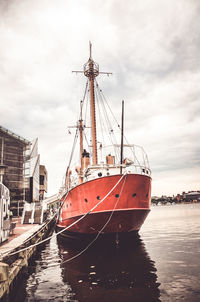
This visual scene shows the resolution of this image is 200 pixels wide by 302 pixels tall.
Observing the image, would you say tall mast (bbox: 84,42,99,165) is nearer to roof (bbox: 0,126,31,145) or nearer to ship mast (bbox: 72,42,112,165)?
ship mast (bbox: 72,42,112,165)

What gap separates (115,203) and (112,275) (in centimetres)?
418

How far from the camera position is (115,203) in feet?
39.0

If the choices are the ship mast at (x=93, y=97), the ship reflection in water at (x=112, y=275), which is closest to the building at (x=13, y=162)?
the ship mast at (x=93, y=97)

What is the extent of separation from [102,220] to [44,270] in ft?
12.8

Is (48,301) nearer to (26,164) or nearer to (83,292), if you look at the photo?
(83,292)

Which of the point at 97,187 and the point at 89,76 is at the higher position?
the point at 89,76

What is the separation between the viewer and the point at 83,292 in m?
6.76

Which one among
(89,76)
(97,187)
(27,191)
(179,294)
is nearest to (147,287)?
(179,294)

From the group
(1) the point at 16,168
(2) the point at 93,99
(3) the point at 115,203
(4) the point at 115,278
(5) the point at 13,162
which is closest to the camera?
(4) the point at 115,278

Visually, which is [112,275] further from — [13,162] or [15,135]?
[15,135]

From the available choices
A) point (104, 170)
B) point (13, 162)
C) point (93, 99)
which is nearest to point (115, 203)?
point (104, 170)

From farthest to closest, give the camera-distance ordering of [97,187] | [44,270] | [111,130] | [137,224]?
[111,130], [137,224], [97,187], [44,270]

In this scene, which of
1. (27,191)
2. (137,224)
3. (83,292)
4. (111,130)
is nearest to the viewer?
(83,292)

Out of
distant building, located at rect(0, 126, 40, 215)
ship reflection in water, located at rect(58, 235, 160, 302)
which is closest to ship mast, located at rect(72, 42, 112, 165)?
ship reflection in water, located at rect(58, 235, 160, 302)
